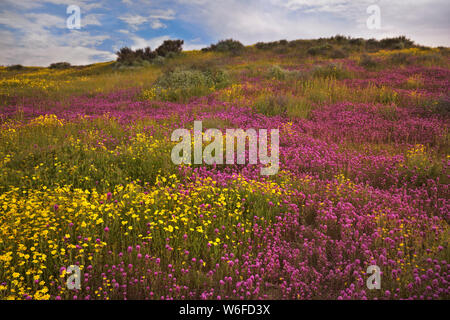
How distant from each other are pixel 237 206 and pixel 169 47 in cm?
3082

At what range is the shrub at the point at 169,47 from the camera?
3021cm

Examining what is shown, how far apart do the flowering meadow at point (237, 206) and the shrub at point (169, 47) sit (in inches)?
861

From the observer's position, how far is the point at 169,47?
31109mm

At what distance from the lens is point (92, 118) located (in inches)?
345

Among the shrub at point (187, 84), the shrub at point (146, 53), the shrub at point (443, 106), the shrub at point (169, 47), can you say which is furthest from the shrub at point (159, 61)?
the shrub at point (443, 106)

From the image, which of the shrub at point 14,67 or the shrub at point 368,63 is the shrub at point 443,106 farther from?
the shrub at point 14,67

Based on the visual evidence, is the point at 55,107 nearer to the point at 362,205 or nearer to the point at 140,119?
the point at 140,119

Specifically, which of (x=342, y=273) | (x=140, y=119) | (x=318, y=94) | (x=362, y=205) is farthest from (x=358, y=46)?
(x=342, y=273)

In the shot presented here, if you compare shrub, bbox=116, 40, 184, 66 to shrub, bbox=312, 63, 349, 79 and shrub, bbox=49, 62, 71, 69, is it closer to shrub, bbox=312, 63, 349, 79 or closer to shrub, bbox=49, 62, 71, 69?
shrub, bbox=49, 62, 71, 69

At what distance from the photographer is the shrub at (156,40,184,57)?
99.1 ft

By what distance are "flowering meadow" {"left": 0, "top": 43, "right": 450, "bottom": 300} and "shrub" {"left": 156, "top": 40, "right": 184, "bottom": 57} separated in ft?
71.8
